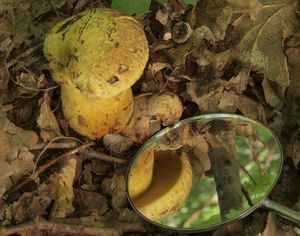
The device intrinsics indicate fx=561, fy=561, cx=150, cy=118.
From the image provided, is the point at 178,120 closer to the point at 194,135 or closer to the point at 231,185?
the point at 194,135

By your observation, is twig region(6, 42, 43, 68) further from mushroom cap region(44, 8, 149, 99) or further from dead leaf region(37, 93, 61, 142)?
mushroom cap region(44, 8, 149, 99)

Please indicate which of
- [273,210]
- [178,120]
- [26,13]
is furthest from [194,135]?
[26,13]

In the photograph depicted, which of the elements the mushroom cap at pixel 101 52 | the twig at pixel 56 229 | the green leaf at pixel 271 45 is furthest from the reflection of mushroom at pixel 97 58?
the green leaf at pixel 271 45

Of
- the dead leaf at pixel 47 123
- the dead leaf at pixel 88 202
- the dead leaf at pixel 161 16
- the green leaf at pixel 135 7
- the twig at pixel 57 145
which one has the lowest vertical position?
the dead leaf at pixel 88 202

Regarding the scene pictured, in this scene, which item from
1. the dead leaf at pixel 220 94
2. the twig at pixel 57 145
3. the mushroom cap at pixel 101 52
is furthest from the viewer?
the dead leaf at pixel 220 94

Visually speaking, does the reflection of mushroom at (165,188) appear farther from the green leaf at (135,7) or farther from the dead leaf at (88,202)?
the green leaf at (135,7)

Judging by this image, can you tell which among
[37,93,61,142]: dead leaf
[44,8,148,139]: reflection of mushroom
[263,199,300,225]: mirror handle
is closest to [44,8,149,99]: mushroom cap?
[44,8,148,139]: reflection of mushroom

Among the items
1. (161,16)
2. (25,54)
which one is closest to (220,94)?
(161,16)
